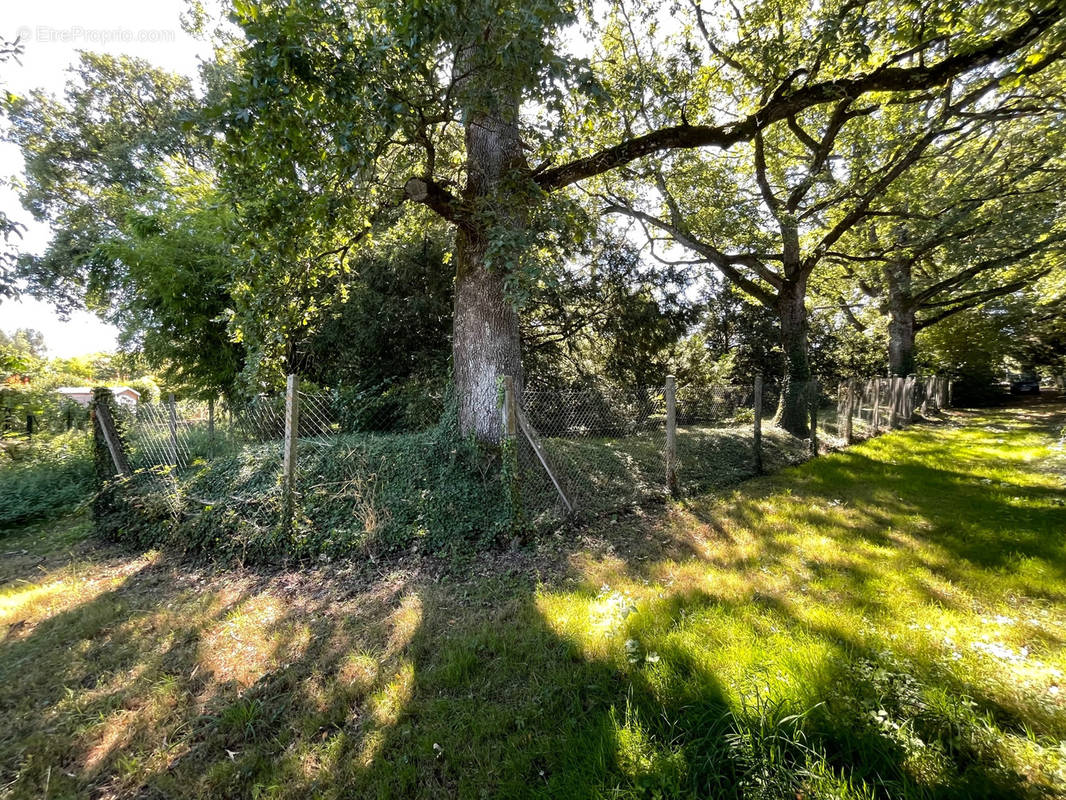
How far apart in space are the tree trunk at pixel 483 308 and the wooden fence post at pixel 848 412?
8.67 meters

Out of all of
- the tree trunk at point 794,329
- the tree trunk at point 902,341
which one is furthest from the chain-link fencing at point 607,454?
the tree trunk at point 902,341

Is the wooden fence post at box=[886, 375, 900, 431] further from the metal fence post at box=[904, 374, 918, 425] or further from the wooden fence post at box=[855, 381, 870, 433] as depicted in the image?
the wooden fence post at box=[855, 381, 870, 433]

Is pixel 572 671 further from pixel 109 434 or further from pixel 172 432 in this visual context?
pixel 109 434

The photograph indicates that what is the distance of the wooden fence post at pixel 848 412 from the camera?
31.7 ft

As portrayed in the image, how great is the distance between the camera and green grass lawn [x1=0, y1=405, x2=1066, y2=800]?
180cm

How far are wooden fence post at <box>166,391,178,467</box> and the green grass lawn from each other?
161 cm

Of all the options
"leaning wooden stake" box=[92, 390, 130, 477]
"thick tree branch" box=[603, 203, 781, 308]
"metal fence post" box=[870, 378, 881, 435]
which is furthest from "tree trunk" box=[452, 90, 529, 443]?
"metal fence post" box=[870, 378, 881, 435]

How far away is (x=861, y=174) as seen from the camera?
9406 millimetres

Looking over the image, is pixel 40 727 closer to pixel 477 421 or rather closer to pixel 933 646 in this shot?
pixel 477 421

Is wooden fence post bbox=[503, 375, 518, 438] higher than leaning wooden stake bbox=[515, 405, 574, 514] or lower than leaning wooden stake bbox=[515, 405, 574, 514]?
higher

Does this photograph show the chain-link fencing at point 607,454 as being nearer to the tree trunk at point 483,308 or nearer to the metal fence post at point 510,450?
the metal fence post at point 510,450

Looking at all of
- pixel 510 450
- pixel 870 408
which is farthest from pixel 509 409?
pixel 870 408

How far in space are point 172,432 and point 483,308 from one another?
15.7 ft

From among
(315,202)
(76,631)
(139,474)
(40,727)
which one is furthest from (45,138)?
(40,727)
